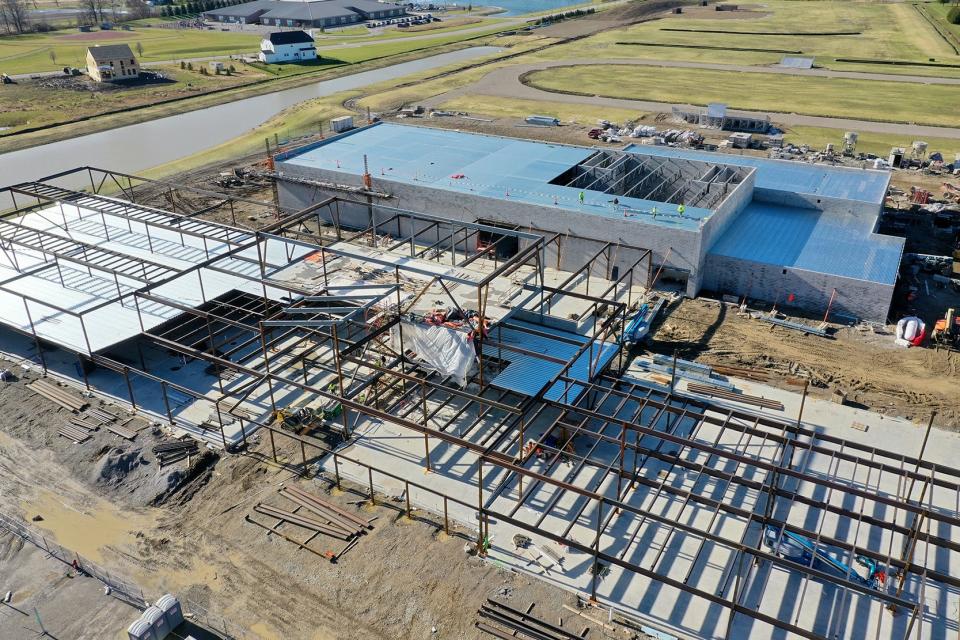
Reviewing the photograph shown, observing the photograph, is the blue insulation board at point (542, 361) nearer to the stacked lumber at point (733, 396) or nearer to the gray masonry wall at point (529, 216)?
the stacked lumber at point (733, 396)

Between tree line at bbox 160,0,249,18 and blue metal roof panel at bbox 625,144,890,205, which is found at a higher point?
tree line at bbox 160,0,249,18

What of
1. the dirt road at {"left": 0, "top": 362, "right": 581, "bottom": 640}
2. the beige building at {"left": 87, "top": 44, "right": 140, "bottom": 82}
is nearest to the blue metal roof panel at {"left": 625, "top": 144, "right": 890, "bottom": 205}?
the dirt road at {"left": 0, "top": 362, "right": 581, "bottom": 640}

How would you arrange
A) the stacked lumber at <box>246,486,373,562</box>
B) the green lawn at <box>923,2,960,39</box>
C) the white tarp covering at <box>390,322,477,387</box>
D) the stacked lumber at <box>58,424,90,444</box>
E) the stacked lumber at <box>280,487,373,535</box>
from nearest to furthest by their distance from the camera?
the stacked lumber at <box>246,486,373,562</box>
the stacked lumber at <box>280,487,373,535</box>
the stacked lumber at <box>58,424,90,444</box>
the white tarp covering at <box>390,322,477,387</box>
the green lawn at <box>923,2,960,39</box>

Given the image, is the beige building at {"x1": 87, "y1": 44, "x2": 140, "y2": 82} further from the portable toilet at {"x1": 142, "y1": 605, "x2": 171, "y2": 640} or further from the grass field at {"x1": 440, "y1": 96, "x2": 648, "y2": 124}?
the portable toilet at {"x1": 142, "y1": 605, "x2": 171, "y2": 640}

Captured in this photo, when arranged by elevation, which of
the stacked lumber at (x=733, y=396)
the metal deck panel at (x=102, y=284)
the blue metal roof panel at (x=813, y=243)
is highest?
the metal deck panel at (x=102, y=284)

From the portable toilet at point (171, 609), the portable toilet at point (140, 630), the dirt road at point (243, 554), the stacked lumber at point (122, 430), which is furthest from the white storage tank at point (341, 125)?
the portable toilet at point (140, 630)
